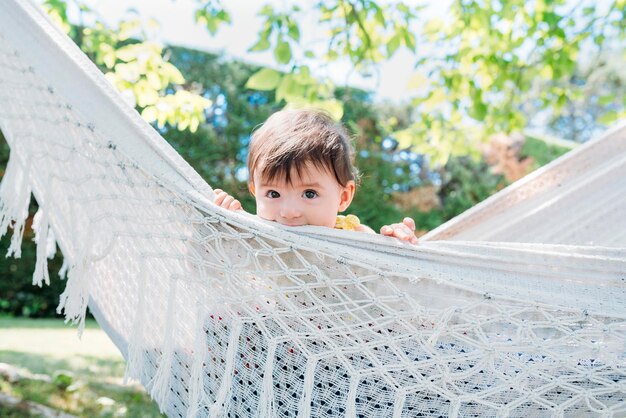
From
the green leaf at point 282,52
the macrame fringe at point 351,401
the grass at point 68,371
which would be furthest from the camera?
the grass at point 68,371

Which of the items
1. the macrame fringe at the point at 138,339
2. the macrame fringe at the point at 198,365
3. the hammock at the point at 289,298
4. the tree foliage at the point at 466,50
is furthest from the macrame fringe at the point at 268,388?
the tree foliage at the point at 466,50

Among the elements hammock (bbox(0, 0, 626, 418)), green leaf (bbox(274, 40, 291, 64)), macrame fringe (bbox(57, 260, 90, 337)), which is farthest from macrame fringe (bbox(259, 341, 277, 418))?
green leaf (bbox(274, 40, 291, 64))

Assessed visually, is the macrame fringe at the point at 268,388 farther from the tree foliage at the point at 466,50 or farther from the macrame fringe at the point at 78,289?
the tree foliage at the point at 466,50

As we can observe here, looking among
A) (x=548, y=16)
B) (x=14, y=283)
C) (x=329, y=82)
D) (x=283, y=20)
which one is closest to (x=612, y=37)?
(x=548, y=16)

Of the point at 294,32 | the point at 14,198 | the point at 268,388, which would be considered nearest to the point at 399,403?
the point at 268,388

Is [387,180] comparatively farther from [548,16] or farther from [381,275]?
[381,275]

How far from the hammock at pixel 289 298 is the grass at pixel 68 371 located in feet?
1.73

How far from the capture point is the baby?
1.46 m

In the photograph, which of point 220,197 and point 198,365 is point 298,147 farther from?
point 198,365

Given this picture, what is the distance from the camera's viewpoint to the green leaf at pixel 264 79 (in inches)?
96.1

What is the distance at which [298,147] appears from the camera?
57.9 inches

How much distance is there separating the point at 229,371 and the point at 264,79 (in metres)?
1.47

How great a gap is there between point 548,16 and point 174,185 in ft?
7.28

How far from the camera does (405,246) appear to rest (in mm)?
1284
